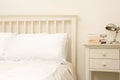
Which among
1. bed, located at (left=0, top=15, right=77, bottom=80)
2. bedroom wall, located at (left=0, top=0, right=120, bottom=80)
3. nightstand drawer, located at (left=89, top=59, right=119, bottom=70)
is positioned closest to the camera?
nightstand drawer, located at (left=89, top=59, right=119, bottom=70)

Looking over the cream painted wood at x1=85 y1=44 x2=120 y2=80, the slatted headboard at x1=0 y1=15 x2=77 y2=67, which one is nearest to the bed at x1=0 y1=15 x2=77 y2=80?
the slatted headboard at x1=0 y1=15 x2=77 y2=67

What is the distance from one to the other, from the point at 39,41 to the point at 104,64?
0.73 m

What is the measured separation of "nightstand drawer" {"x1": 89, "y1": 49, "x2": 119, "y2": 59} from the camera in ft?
6.88

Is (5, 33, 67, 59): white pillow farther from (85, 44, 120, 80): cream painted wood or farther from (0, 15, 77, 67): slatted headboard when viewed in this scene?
(85, 44, 120, 80): cream painted wood

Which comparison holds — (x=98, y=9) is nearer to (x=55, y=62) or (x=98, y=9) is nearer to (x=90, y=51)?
(x=90, y=51)

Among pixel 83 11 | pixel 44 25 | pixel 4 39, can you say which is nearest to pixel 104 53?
pixel 83 11

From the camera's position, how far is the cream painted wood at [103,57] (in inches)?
82.3

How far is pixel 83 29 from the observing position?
253 cm

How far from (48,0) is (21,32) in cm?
53

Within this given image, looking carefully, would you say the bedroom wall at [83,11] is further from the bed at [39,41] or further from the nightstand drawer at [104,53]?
the nightstand drawer at [104,53]

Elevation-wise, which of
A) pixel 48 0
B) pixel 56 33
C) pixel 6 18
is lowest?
pixel 56 33

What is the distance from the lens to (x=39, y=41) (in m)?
2.28

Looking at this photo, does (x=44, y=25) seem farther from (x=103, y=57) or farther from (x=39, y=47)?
(x=103, y=57)

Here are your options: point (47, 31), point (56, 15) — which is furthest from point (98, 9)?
point (47, 31)
